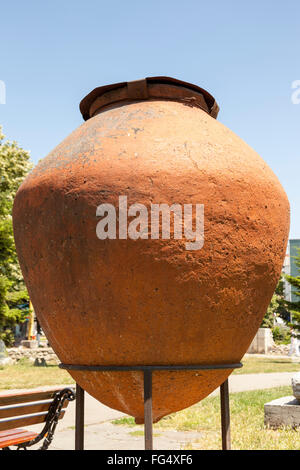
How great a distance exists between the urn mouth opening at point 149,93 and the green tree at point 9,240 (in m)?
10.9

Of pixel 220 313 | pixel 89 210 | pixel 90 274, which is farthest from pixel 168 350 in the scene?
pixel 89 210

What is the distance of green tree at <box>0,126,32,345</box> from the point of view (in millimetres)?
14164

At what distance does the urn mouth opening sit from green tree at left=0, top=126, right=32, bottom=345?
35.9ft


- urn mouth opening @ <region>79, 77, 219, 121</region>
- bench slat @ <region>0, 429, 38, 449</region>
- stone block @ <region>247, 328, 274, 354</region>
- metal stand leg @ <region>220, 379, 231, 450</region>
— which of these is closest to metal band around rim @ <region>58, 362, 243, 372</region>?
metal stand leg @ <region>220, 379, 231, 450</region>

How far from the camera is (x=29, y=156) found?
19.9 meters

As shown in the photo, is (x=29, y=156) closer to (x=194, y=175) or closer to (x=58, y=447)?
(x=58, y=447)

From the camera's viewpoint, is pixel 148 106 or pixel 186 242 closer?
pixel 186 242

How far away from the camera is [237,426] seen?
5695mm

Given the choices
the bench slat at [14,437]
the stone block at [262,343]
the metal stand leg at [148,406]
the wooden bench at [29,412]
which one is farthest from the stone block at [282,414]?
the stone block at [262,343]

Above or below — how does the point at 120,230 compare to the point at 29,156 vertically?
below

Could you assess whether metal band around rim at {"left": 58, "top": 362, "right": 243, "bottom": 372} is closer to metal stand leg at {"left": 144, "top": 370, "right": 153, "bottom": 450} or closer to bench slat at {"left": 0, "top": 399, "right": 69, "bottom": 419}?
metal stand leg at {"left": 144, "top": 370, "right": 153, "bottom": 450}

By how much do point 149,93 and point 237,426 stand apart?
4110 millimetres

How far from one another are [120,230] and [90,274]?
28 cm

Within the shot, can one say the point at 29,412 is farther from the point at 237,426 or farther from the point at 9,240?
the point at 9,240
